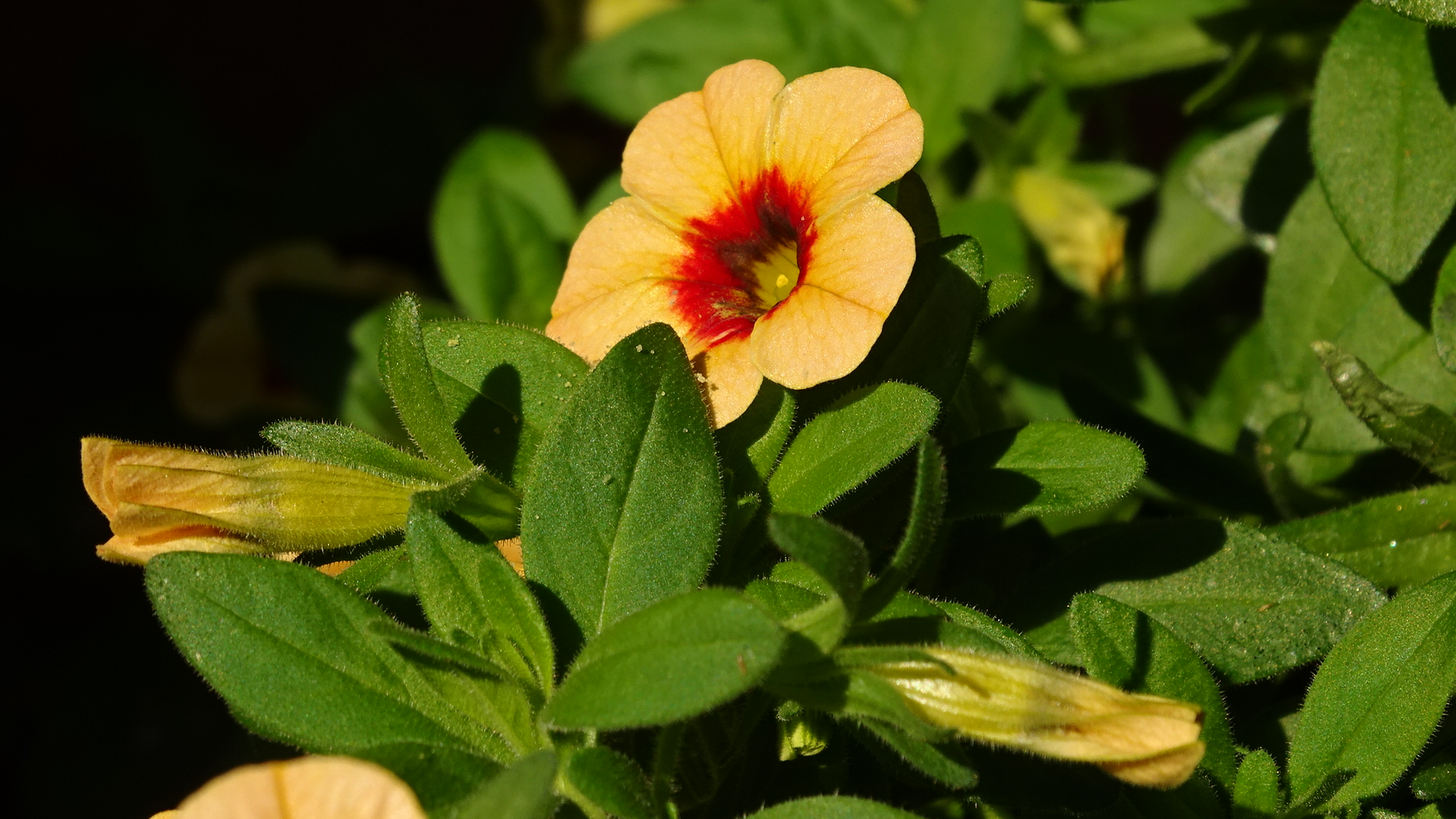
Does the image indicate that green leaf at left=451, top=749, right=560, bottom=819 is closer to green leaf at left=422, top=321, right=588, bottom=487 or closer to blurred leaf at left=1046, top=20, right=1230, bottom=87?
green leaf at left=422, top=321, right=588, bottom=487

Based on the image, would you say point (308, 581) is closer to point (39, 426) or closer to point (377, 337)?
point (377, 337)

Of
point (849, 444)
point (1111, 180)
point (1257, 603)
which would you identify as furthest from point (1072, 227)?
point (849, 444)

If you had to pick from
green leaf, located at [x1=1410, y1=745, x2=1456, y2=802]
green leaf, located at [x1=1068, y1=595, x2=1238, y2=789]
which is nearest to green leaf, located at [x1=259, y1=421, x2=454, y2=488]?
green leaf, located at [x1=1068, y1=595, x2=1238, y2=789]

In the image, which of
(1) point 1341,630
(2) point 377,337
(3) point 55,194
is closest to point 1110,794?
(1) point 1341,630

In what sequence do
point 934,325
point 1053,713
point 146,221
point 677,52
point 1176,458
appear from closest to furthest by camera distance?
1. point 1053,713
2. point 934,325
3. point 1176,458
4. point 677,52
5. point 146,221

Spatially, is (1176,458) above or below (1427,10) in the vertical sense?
below

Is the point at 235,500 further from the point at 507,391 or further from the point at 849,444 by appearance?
the point at 849,444
